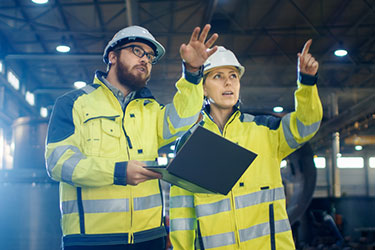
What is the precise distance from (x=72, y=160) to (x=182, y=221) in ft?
2.75

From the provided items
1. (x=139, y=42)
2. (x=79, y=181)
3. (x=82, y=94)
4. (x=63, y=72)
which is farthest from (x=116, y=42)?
(x=63, y=72)

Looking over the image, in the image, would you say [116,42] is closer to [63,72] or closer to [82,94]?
[82,94]

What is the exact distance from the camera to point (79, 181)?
7.49 feet

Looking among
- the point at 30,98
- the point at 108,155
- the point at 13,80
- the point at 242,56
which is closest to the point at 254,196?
the point at 108,155

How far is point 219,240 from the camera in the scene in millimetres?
2658

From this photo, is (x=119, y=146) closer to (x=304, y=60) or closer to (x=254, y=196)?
(x=254, y=196)

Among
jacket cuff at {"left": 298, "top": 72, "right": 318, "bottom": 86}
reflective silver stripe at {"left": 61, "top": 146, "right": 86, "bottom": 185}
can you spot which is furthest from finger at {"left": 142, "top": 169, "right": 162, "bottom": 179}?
jacket cuff at {"left": 298, "top": 72, "right": 318, "bottom": 86}

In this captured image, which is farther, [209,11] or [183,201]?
[209,11]

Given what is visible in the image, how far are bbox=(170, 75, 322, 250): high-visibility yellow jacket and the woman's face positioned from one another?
0.21 m

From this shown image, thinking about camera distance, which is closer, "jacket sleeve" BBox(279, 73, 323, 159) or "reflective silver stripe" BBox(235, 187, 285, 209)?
"jacket sleeve" BBox(279, 73, 323, 159)

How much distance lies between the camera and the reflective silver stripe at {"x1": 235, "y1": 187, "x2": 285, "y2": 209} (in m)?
2.70

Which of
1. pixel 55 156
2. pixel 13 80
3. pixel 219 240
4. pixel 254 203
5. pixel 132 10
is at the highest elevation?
pixel 132 10

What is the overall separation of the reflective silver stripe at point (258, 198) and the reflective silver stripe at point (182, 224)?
32cm

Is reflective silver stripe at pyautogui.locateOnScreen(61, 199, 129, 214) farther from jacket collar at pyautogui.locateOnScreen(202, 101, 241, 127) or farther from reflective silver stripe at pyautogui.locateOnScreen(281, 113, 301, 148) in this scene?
reflective silver stripe at pyautogui.locateOnScreen(281, 113, 301, 148)
